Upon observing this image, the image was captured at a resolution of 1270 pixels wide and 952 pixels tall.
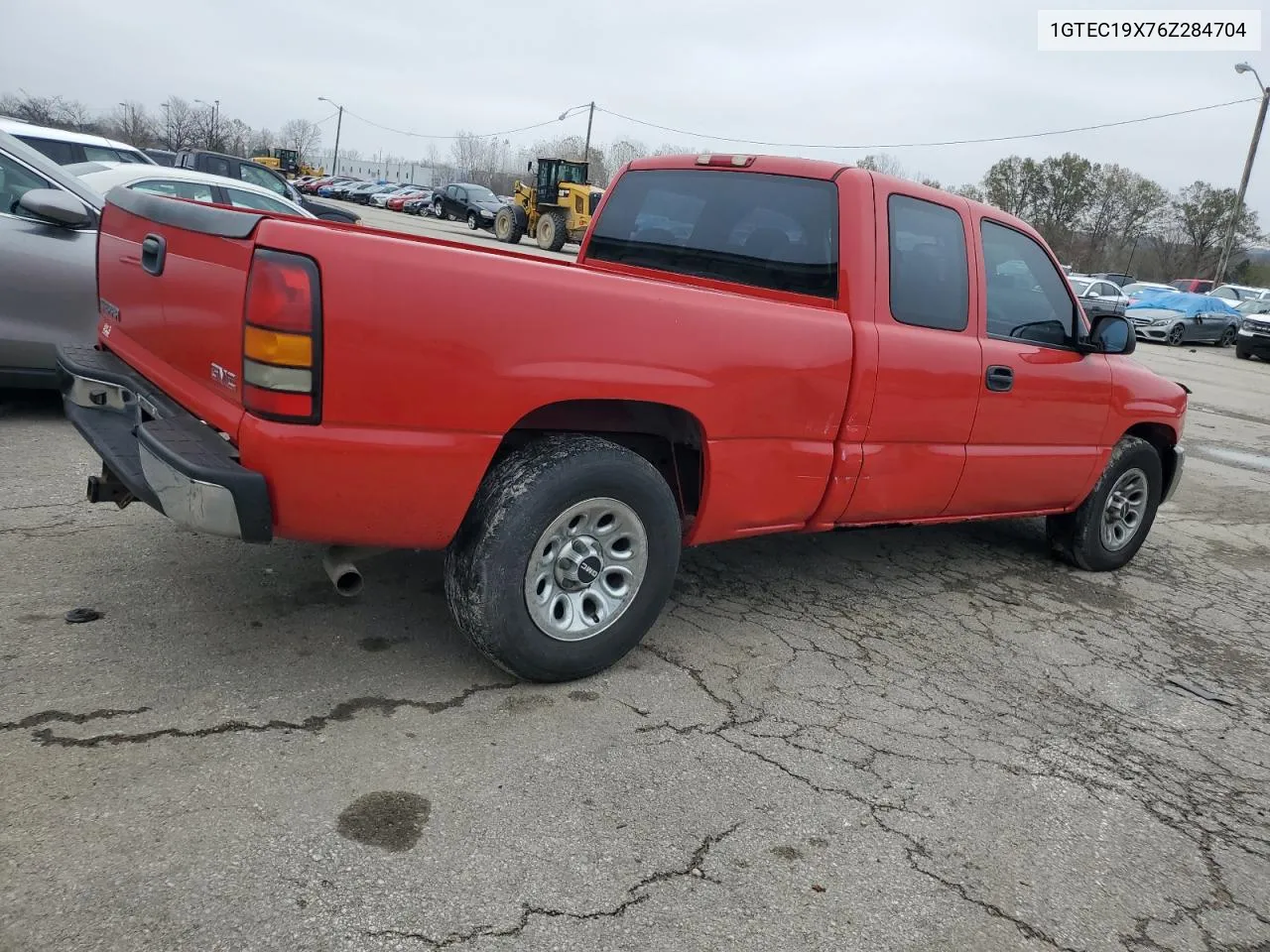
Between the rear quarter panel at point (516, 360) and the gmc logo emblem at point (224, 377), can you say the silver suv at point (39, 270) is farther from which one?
the rear quarter panel at point (516, 360)

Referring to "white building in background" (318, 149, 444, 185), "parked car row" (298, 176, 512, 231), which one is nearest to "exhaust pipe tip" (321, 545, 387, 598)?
"parked car row" (298, 176, 512, 231)

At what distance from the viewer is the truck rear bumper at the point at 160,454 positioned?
2695 millimetres

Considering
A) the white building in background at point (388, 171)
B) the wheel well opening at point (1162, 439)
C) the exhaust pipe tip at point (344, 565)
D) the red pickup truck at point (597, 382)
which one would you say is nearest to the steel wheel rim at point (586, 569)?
the red pickup truck at point (597, 382)

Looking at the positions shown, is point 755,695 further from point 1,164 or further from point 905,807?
point 1,164

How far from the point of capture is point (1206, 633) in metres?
4.94

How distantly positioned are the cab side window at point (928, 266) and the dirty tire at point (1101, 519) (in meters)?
1.73

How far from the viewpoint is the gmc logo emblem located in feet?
9.21

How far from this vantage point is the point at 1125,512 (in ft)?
18.8

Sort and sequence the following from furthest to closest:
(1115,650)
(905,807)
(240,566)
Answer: (1115,650), (240,566), (905,807)

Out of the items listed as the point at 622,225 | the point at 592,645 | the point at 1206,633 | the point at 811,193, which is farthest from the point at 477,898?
the point at 1206,633

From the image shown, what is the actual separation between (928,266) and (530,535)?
7.36 feet

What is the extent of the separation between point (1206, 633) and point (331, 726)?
4.26 meters

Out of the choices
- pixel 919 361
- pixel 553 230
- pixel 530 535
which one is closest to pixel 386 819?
pixel 530 535

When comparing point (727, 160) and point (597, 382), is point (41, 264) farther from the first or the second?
point (597, 382)
